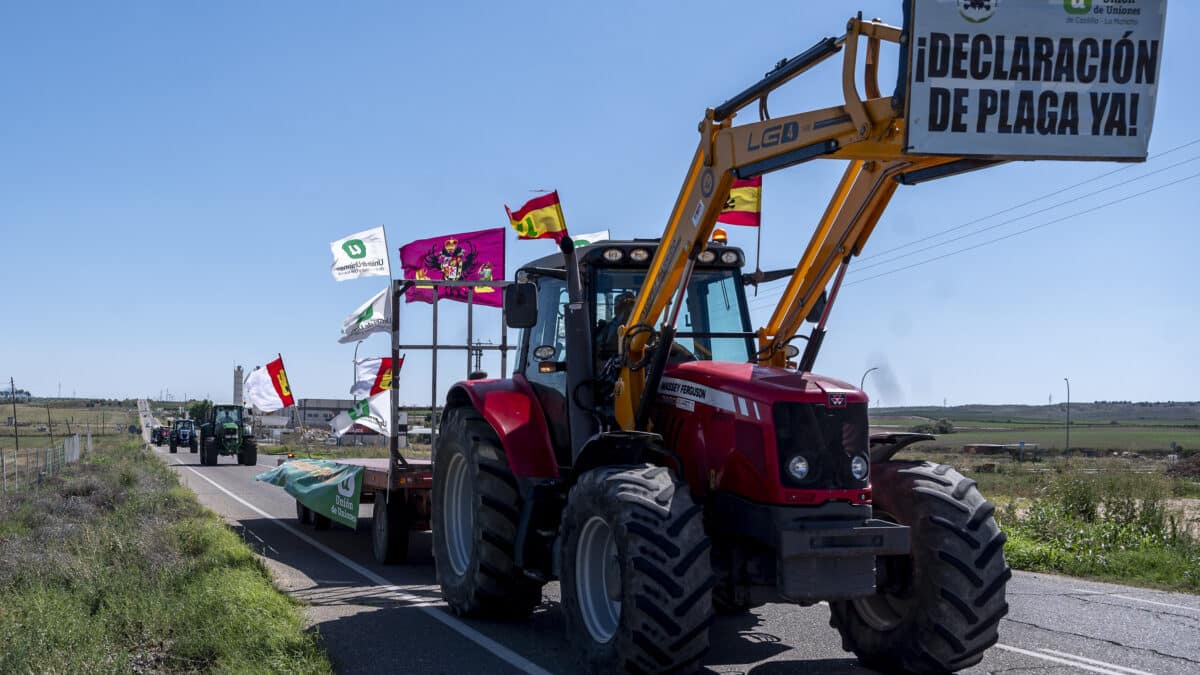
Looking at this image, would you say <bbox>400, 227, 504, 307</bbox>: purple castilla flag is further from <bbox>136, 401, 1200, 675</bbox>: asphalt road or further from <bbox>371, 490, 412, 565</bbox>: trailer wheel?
<bbox>136, 401, 1200, 675</bbox>: asphalt road

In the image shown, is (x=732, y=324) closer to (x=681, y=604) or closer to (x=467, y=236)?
(x=681, y=604)

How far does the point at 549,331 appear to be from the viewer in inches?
361

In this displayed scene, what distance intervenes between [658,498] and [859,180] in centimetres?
259

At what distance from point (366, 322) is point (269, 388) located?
13.3 metres

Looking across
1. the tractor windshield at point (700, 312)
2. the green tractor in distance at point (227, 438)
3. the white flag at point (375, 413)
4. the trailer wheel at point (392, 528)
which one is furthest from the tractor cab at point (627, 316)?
the green tractor in distance at point (227, 438)

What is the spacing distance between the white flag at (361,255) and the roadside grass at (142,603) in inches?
244

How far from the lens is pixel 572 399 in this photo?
8.16 metres

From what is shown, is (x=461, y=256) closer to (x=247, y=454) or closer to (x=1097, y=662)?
(x=1097, y=662)

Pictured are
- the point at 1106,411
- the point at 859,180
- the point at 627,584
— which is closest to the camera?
the point at 627,584

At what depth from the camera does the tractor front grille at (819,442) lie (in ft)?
21.9

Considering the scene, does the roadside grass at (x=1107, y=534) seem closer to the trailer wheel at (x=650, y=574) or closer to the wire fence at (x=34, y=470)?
the trailer wheel at (x=650, y=574)

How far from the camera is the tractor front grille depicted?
6.69 meters

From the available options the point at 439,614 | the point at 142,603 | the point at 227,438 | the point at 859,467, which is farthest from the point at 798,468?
the point at 227,438

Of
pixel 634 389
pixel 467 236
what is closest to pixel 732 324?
pixel 634 389
